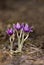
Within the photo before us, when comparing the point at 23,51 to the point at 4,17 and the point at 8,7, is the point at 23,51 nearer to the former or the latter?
the point at 4,17

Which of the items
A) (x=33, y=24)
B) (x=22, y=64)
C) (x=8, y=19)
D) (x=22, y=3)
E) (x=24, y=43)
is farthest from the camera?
(x=22, y=3)

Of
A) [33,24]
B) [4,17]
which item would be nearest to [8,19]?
[4,17]

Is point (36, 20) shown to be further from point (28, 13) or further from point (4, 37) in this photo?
point (4, 37)

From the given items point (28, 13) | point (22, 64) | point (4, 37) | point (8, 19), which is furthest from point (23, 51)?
point (28, 13)

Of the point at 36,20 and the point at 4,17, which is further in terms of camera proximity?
the point at 4,17

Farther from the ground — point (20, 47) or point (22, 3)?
point (22, 3)

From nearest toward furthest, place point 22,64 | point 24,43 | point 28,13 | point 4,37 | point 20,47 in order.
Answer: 1. point 22,64
2. point 20,47
3. point 24,43
4. point 4,37
5. point 28,13
